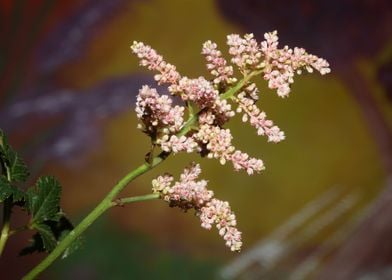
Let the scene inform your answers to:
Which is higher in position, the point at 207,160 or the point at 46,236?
the point at 207,160

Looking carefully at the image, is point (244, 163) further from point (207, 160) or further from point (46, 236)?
point (207, 160)

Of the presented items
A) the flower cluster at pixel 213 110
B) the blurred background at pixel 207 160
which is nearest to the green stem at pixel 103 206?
the flower cluster at pixel 213 110

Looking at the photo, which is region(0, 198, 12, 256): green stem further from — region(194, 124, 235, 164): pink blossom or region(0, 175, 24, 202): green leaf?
region(194, 124, 235, 164): pink blossom

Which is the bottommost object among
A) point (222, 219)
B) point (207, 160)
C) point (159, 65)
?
point (222, 219)

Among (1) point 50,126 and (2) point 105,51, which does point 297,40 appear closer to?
(2) point 105,51

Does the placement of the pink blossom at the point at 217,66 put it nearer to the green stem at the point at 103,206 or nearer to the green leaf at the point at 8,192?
the green stem at the point at 103,206

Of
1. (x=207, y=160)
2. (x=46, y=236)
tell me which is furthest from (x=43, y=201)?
(x=207, y=160)
